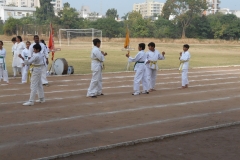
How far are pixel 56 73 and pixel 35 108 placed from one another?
7.40 metres

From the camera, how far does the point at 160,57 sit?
13461mm

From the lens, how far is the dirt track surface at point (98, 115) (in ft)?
22.6

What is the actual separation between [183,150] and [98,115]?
123 inches

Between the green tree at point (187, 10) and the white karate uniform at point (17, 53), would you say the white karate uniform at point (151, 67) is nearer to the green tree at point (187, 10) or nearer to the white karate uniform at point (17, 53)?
the white karate uniform at point (17, 53)

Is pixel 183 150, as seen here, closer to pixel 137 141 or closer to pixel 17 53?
pixel 137 141

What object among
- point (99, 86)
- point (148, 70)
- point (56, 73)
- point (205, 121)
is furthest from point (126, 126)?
point (56, 73)

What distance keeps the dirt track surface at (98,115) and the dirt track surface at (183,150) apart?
50 centimetres

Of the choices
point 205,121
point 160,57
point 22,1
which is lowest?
point 205,121

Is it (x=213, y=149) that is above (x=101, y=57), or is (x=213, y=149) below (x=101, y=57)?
below

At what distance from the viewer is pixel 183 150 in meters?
6.47

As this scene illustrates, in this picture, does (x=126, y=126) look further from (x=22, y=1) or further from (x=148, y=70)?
(x=22, y=1)

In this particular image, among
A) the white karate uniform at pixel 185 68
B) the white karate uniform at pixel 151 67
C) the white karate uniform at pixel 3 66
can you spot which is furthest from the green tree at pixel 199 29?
the white karate uniform at pixel 3 66

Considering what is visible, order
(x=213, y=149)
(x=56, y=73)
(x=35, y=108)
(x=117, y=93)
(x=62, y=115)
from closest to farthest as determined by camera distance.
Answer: (x=213, y=149) < (x=62, y=115) < (x=35, y=108) < (x=117, y=93) < (x=56, y=73)

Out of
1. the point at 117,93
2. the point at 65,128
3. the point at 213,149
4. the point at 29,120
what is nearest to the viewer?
the point at 213,149
